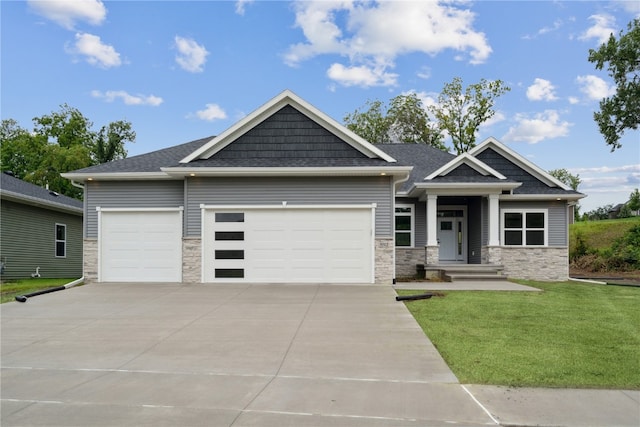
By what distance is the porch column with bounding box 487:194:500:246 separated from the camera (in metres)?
16.3

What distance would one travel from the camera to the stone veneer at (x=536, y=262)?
A: 56.7 feet

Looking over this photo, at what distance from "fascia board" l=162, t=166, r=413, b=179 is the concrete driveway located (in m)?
4.43

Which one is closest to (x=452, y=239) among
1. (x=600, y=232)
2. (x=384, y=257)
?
(x=384, y=257)

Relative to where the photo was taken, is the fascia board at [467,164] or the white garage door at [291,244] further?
the fascia board at [467,164]

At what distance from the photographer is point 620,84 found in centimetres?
2519

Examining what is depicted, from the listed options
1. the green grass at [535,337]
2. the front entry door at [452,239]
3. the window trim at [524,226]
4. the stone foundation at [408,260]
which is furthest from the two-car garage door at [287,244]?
the window trim at [524,226]

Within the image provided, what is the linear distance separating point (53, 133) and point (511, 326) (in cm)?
4593

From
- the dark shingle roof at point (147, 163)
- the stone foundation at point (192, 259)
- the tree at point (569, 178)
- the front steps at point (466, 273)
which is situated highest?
the tree at point (569, 178)

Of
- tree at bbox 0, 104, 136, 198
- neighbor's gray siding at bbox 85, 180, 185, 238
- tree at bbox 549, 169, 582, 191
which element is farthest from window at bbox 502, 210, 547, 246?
tree at bbox 549, 169, 582, 191

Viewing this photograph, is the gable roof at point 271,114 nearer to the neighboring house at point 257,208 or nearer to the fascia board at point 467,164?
the neighboring house at point 257,208

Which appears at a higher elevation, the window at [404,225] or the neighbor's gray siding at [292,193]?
the neighbor's gray siding at [292,193]

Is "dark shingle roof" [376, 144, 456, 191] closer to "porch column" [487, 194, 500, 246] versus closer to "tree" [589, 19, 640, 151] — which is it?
"porch column" [487, 194, 500, 246]

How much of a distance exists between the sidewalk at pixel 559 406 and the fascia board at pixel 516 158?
14.2 m

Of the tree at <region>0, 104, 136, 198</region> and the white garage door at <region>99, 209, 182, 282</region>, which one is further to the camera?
the tree at <region>0, 104, 136, 198</region>
